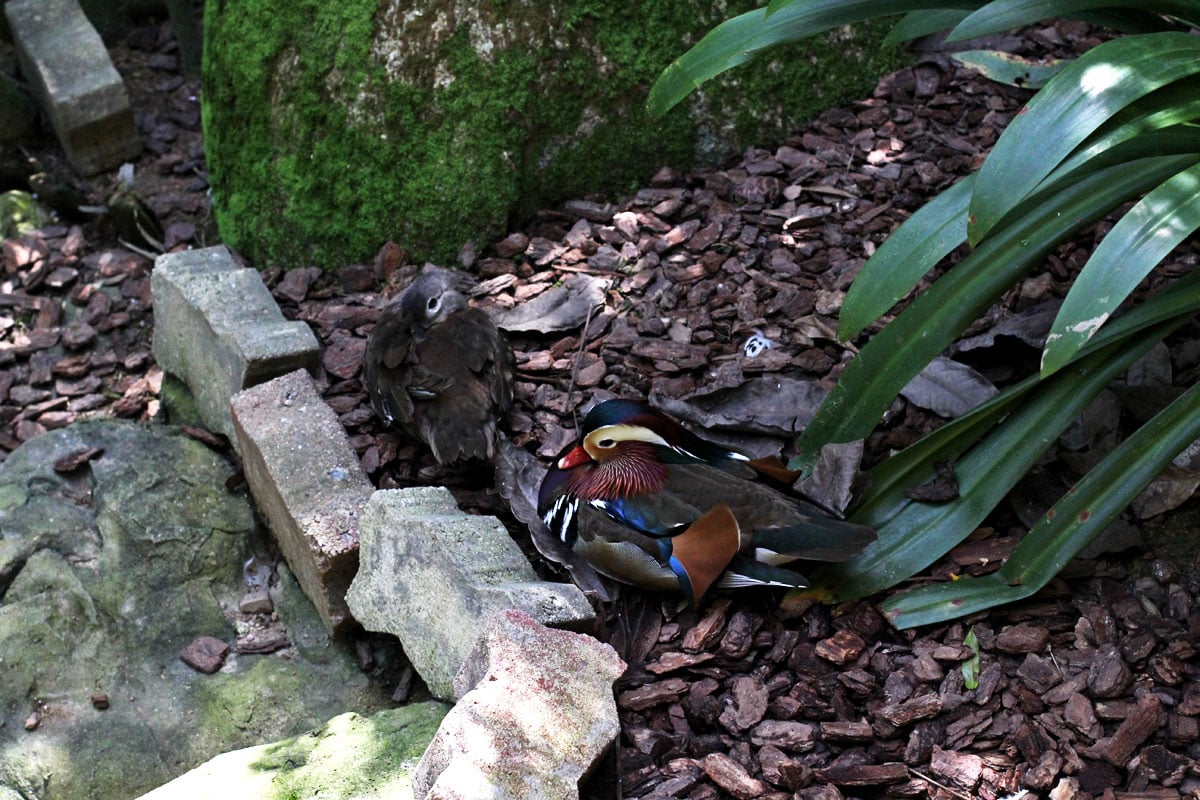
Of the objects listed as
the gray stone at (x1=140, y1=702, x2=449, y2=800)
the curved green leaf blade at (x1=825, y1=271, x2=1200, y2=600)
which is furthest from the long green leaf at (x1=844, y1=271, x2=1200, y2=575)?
the gray stone at (x1=140, y1=702, x2=449, y2=800)

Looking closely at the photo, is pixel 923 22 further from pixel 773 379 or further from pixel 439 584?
pixel 439 584

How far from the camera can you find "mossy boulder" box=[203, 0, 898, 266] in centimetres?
461

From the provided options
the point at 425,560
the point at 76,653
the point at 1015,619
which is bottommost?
the point at 76,653

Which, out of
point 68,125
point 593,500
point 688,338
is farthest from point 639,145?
→ point 68,125

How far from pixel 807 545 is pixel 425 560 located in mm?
1005

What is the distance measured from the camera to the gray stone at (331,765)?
9.32 ft

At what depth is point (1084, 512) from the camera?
3.00 metres

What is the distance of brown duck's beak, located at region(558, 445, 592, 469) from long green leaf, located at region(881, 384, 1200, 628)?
3.13 feet

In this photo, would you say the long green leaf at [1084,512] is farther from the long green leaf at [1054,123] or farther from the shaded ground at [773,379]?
the long green leaf at [1054,123]

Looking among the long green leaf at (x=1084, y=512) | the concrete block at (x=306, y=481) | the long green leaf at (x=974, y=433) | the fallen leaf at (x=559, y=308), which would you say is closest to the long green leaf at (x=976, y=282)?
the long green leaf at (x=974, y=433)

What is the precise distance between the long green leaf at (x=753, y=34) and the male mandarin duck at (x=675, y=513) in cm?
87

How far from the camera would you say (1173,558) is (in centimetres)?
316

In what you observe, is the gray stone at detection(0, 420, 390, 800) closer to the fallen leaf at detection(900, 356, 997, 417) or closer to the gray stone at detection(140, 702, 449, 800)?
the gray stone at detection(140, 702, 449, 800)

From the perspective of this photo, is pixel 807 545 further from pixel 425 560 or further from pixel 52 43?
pixel 52 43
